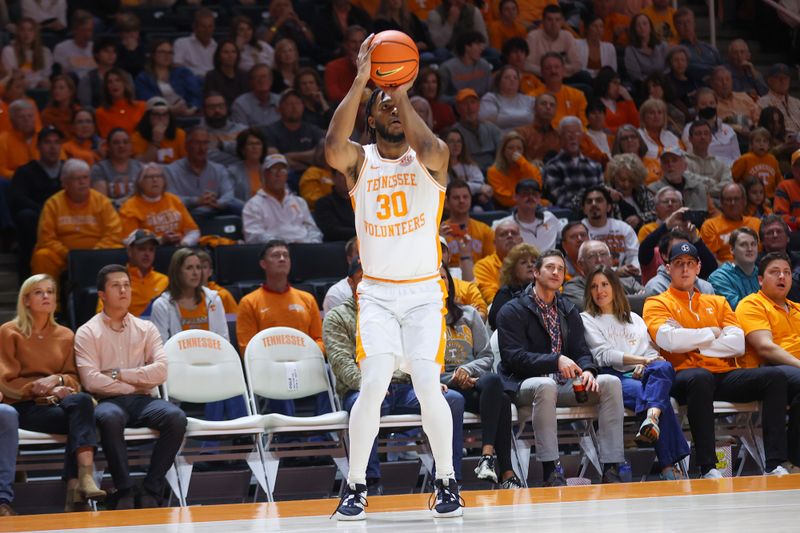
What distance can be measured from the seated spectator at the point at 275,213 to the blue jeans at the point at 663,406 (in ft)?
10.7

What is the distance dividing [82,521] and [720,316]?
4.44 metres

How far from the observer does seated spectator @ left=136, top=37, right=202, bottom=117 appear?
35.3 ft

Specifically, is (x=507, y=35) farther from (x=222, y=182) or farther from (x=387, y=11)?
(x=222, y=182)

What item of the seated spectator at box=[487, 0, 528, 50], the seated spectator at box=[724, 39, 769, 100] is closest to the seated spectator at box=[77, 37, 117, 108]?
the seated spectator at box=[487, 0, 528, 50]

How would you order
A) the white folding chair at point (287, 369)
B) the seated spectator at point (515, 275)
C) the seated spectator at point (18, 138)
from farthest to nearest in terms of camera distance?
the seated spectator at point (18, 138)
the seated spectator at point (515, 275)
the white folding chair at point (287, 369)

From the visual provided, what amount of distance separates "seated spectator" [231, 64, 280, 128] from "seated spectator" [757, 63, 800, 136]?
5203 millimetres

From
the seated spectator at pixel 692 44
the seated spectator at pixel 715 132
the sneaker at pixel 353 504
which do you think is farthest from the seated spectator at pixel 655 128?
the sneaker at pixel 353 504

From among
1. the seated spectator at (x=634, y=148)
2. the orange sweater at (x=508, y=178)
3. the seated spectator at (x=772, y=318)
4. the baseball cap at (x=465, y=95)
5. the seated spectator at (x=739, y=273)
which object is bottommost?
the seated spectator at (x=772, y=318)

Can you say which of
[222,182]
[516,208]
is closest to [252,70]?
[222,182]

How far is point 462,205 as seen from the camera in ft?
29.5

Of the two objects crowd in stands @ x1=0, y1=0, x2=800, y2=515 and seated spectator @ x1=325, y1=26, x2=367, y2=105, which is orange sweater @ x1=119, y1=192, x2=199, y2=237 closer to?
crowd in stands @ x1=0, y1=0, x2=800, y2=515

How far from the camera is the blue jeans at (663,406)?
6.97 m

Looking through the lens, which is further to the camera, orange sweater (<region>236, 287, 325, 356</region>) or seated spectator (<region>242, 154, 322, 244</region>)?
seated spectator (<region>242, 154, 322, 244</region>)

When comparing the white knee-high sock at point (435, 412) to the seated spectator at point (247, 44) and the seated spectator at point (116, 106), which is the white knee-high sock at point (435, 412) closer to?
the seated spectator at point (116, 106)
